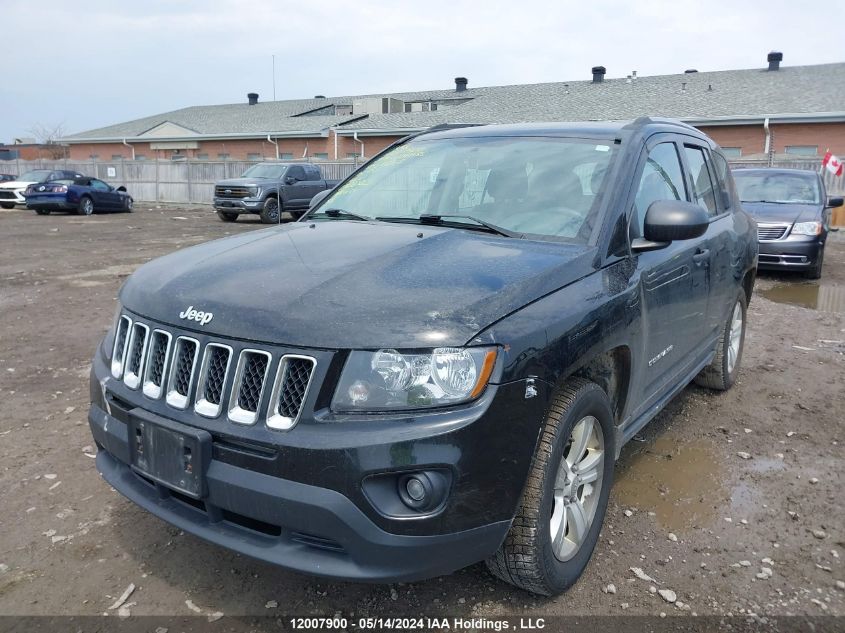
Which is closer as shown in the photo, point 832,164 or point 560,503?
point 560,503

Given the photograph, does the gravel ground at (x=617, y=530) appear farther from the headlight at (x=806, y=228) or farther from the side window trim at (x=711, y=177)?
the headlight at (x=806, y=228)

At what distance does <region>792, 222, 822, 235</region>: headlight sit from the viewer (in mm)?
10375

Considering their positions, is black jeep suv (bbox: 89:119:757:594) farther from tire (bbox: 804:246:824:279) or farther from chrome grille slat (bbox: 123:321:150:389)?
tire (bbox: 804:246:824:279)

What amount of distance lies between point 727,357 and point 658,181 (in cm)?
203

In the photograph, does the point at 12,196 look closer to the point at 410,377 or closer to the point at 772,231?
the point at 772,231

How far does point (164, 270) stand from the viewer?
9.63 ft

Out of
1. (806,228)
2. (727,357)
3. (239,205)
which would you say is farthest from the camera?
(239,205)

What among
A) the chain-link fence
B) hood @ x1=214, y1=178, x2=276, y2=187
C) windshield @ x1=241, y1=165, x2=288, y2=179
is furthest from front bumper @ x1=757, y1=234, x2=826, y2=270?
the chain-link fence

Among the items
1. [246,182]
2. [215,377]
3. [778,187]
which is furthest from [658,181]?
[246,182]

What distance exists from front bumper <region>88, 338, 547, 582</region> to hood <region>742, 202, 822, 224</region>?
9888 mm

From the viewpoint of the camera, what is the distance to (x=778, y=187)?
466 inches

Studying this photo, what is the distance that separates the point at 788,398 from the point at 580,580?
3.19 metres

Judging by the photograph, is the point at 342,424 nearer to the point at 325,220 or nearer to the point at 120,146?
the point at 325,220

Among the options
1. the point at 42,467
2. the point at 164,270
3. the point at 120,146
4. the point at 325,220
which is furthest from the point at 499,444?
the point at 120,146
